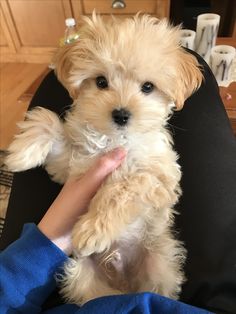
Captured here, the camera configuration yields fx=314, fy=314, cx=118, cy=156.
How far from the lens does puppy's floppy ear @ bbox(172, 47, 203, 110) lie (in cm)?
100

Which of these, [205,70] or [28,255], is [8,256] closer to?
[28,255]

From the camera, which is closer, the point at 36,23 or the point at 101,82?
the point at 101,82

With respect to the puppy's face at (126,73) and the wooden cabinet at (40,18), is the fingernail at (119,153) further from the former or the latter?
the wooden cabinet at (40,18)

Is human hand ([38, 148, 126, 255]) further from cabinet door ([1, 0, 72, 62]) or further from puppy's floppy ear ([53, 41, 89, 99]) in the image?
cabinet door ([1, 0, 72, 62])

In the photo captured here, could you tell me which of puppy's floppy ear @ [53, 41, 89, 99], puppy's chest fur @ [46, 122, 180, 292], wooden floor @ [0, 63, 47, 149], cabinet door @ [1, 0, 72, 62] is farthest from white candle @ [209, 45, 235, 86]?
cabinet door @ [1, 0, 72, 62]

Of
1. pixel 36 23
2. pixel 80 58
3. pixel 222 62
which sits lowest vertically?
pixel 36 23

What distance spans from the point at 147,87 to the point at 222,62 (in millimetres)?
748

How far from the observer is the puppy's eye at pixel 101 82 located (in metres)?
1.02

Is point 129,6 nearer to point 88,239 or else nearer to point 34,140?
point 34,140

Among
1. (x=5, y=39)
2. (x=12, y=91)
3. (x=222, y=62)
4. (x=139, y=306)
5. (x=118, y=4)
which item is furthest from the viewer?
(x=5, y=39)

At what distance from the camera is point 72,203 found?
961mm

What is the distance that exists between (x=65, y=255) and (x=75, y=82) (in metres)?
0.53

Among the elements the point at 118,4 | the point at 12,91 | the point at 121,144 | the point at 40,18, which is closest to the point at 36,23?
the point at 40,18

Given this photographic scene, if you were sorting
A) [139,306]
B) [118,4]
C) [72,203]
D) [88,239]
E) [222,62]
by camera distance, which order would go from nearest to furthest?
1. [139,306]
2. [88,239]
3. [72,203]
4. [222,62]
5. [118,4]
